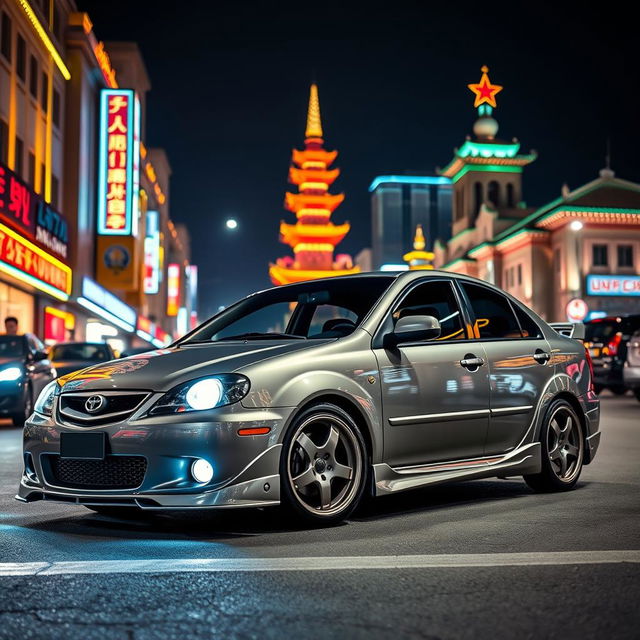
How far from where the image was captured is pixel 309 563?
466cm

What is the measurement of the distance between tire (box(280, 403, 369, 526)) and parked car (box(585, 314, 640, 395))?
51.2 ft

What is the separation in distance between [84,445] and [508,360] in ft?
9.62

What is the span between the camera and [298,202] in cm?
10025

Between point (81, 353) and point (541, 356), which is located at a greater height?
point (81, 353)

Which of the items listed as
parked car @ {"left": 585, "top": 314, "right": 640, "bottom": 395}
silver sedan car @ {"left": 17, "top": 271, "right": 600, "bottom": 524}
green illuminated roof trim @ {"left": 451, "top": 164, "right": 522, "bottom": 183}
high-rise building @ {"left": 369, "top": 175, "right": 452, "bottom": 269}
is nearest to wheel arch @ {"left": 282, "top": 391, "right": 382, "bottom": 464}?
silver sedan car @ {"left": 17, "top": 271, "right": 600, "bottom": 524}

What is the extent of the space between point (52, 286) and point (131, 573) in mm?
26014

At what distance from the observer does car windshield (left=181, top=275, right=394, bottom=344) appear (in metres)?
6.62

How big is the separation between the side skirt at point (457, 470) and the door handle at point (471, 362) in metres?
0.59

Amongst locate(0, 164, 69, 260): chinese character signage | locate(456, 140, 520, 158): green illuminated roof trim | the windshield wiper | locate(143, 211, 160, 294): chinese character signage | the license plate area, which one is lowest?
the license plate area

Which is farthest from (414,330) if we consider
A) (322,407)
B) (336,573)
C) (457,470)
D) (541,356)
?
(336,573)

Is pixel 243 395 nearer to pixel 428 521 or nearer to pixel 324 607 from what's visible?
pixel 428 521

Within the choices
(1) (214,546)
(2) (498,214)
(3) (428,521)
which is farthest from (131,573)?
(2) (498,214)

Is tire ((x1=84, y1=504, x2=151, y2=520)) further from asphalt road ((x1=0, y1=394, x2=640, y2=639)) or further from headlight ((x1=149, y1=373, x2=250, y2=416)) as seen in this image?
headlight ((x1=149, y1=373, x2=250, y2=416))

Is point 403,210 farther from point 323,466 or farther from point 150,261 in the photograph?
point 323,466
